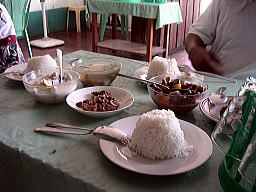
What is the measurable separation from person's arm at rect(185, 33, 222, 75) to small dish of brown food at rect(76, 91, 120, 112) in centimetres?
63

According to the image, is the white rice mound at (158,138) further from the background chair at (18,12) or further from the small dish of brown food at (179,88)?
the background chair at (18,12)

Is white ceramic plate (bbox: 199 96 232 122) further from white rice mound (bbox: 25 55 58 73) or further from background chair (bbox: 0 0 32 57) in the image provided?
background chair (bbox: 0 0 32 57)

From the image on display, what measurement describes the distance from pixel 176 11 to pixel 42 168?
3.28m

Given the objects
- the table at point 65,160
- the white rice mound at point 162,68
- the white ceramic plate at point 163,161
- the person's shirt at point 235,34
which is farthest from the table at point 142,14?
the white ceramic plate at point 163,161

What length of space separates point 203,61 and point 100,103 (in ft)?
2.28

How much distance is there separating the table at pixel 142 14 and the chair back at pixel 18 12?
87 centimetres

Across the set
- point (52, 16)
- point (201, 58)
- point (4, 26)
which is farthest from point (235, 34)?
point (52, 16)

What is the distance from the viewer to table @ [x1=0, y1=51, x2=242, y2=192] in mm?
656

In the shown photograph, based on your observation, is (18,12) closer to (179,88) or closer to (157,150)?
(179,88)

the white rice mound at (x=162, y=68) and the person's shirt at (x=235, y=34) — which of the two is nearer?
the white rice mound at (x=162, y=68)

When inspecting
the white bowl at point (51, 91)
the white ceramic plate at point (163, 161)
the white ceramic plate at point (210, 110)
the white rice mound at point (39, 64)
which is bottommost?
the white ceramic plate at point (163, 161)

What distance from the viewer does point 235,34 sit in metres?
1.55

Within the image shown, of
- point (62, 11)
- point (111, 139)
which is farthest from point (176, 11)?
point (111, 139)

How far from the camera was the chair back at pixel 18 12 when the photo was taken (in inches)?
121
